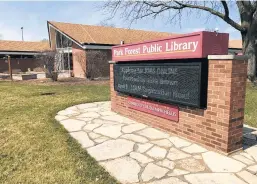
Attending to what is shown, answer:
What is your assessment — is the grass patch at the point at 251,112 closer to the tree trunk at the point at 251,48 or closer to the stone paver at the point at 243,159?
the stone paver at the point at 243,159

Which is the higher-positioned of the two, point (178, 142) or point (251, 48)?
point (251, 48)

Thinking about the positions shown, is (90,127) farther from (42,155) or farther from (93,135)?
(42,155)

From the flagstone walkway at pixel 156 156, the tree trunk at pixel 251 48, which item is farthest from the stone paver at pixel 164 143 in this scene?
the tree trunk at pixel 251 48

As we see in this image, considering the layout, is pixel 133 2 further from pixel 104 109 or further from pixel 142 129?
pixel 142 129

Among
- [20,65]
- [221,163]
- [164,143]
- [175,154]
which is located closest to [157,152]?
[175,154]

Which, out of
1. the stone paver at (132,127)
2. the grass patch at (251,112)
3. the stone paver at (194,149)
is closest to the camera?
the stone paver at (194,149)

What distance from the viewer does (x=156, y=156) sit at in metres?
3.70

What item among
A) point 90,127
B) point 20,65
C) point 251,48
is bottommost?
point 90,127

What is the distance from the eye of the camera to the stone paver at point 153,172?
3066 millimetres

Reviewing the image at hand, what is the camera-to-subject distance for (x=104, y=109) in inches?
280

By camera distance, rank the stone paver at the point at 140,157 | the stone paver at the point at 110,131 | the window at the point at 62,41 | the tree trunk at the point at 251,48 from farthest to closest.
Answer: the window at the point at 62,41 → the tree trunk at the point at 251,48 → the stone paver at the point at 110,131 → the stone paver at the point at 140,157

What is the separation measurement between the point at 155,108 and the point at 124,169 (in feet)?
6.64

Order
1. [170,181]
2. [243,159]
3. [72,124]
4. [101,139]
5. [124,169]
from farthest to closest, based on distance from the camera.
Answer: [72,124]
[101,139]
[243,159]
[124,169]
[170,181]

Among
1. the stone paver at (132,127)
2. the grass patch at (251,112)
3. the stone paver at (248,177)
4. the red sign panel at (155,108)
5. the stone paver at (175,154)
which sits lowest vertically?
the stone paver at (248,177)
